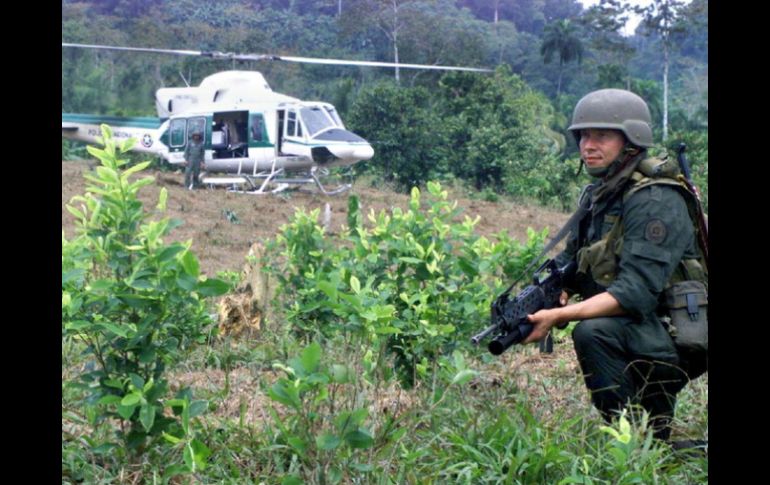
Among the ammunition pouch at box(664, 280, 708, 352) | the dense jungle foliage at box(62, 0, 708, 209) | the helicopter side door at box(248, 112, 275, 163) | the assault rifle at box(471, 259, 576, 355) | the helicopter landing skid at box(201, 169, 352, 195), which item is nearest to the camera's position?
the assault rifle at box(471, 259, 576, 355)

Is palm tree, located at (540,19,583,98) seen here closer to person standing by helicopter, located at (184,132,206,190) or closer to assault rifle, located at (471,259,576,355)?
person standing by helicopter, located at (184,132,206,190)

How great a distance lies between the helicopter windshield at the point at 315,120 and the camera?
56.0 ft

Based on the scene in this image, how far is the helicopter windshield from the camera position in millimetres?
17062

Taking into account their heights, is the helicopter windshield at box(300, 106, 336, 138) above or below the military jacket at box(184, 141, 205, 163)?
above

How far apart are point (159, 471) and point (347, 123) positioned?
15520mm

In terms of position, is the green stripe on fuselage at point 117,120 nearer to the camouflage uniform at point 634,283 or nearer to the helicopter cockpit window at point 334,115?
the helicopter cockpit window at point 334,115

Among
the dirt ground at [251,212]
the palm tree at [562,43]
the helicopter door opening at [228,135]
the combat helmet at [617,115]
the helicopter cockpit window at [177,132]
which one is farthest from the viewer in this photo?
the palm tree at [562,43]

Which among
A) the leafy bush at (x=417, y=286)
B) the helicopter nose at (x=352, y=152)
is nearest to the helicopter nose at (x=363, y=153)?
the helicopter nose at (x=352, y=152)

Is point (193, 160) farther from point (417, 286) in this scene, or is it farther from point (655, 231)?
point (655, 231)

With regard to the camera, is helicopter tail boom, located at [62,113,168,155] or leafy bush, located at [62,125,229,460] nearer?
leafy bush, located at [62,125,229,460]

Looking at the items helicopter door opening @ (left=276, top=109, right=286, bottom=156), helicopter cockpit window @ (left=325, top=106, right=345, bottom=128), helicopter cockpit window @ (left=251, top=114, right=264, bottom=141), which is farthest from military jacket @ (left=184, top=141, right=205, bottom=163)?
helicopter cockpit window @ (left=325, top=106, right=345, bottom=128)

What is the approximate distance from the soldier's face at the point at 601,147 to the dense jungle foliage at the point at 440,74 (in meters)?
11.2

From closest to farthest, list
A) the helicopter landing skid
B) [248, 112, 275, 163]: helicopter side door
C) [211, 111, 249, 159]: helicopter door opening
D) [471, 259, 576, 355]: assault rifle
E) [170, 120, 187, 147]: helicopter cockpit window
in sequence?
[471, 259, 576, 355]: assault rifle
the helicopter landing skid
[248, 112, 275, 163]: helicopter side door
[211, 111, 249, 159]: helicopter door opening
[170, 120, 187, 147]: helicopter cockpit window

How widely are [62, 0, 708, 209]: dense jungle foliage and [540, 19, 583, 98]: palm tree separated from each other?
0.03 metres
